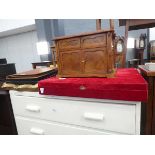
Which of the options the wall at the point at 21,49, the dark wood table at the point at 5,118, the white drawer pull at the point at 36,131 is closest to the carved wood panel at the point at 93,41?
the white drawer pull at the point at 36,131

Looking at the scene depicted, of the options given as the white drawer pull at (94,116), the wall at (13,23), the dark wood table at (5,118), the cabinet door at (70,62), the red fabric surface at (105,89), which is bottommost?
the dark wood table at (5,118)

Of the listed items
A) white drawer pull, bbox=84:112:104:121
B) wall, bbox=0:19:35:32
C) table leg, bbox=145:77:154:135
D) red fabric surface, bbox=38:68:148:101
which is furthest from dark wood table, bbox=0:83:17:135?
wall, bbox=0:19:35:32

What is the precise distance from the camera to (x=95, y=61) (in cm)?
54

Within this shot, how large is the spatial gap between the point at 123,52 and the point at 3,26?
9.05 ft

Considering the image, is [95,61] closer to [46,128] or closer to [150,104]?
[150,104]

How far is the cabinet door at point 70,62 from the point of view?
56 centimetres

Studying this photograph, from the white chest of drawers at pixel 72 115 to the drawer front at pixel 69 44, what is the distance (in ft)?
0.69

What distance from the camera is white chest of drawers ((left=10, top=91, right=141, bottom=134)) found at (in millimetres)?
446

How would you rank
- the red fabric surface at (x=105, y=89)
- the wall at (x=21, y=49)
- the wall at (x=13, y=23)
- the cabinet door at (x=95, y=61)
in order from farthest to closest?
1. the wall at (x=21, y=49)
2. the wall at (x=13, y=23)
3. the cabinet door at (x=95, y=61)
4. the red fabric surface at (x=105, y=89)

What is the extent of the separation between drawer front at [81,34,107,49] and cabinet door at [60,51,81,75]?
0.14 feet

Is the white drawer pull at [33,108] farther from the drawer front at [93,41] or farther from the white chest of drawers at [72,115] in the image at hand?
the drawer front at [93,41]

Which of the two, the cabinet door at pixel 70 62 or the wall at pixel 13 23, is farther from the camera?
the wall at pixel 13 23

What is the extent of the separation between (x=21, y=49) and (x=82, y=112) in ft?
9.82
